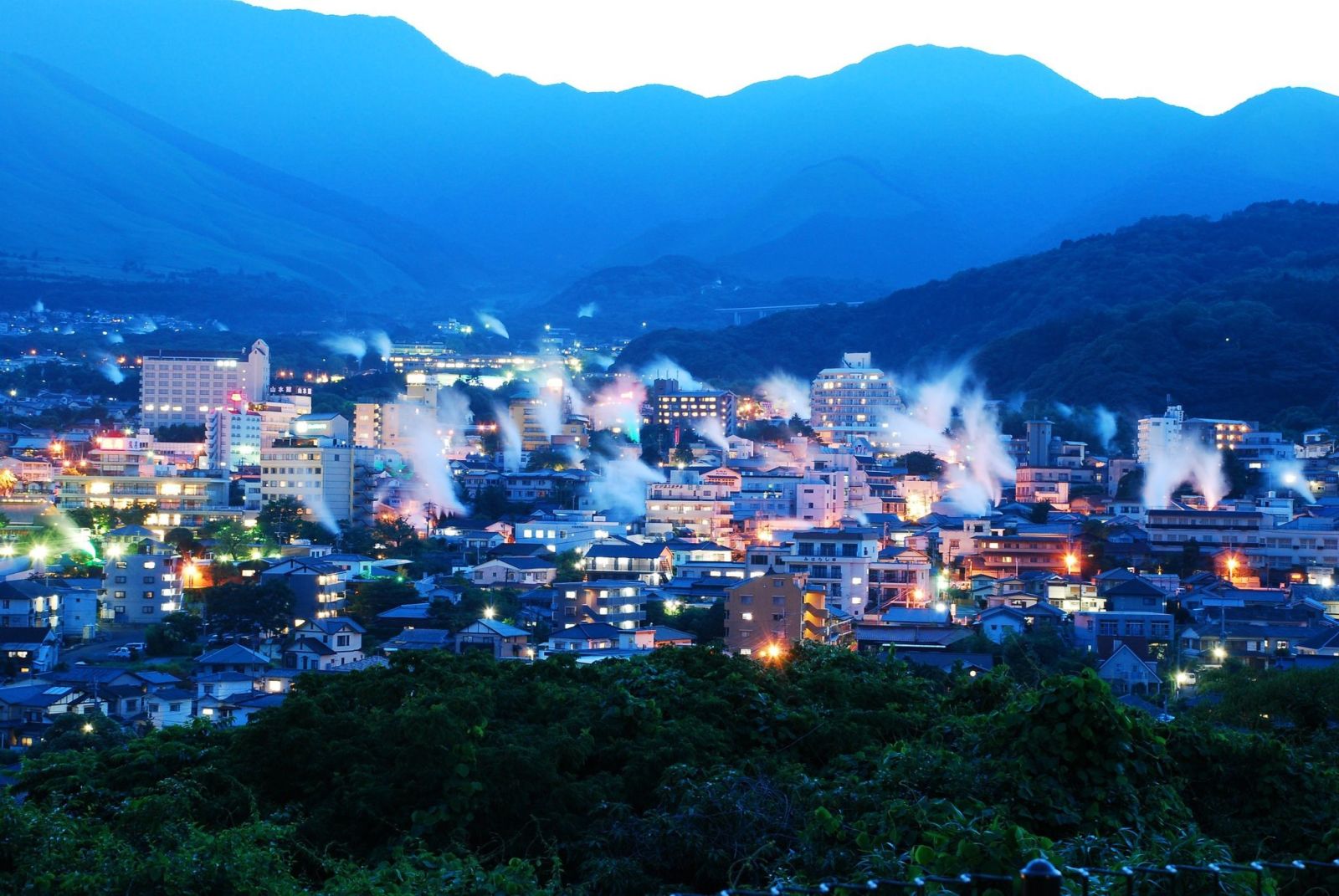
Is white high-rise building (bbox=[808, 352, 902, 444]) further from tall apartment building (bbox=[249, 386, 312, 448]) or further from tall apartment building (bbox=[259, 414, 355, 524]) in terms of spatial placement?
tall apartment building (bbox=[259, 414, 355, 524])

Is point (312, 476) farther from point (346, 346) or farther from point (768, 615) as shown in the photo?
point (346, 346)

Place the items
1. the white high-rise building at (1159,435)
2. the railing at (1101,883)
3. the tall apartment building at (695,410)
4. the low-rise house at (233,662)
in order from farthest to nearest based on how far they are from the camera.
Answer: the tall apartment building at (695,410) → the white high-rise building at (1159,435) → the low-rise house at (233,662) → the railing at (1101,883)

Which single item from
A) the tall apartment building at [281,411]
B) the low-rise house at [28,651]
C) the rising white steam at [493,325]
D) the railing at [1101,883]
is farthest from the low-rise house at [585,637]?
the rising white steam at [493,325]

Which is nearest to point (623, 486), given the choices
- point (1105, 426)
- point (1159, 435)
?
point (1159, 435)

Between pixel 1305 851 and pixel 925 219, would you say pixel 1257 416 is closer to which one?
pixel 1305 851

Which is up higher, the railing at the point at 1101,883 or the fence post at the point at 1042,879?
the fence post at the point at 1042,879

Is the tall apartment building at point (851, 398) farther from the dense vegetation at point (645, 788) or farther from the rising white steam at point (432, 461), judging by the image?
the dense vegetation at point (645, 788)
